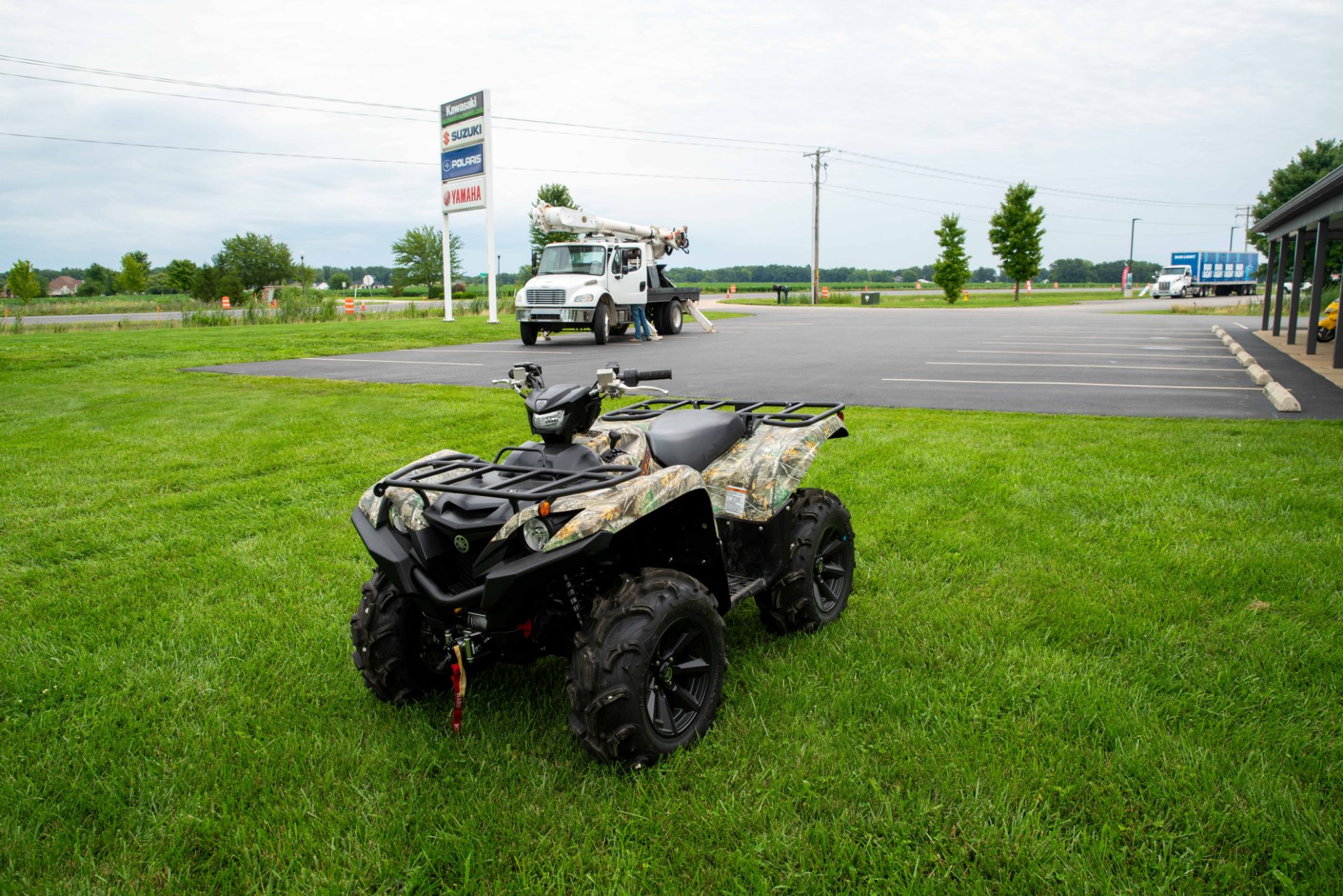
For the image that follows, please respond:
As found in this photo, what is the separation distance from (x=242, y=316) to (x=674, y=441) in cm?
3078

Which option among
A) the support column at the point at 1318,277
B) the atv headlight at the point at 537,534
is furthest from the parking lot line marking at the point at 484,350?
the atv headlight at the point at 537,534

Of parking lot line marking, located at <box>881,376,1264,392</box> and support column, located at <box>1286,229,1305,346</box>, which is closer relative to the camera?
parking lot line marking, located at <box>881,376,1264,392</box>

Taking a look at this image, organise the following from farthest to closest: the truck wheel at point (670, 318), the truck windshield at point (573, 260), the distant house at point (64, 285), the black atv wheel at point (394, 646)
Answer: the distant house at point (64, 285), the truck wheel at point (670, 318), the truck windshield at point (573, 260), the black atv wheel at point (394, 646)

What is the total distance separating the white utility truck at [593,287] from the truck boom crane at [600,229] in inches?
1.0

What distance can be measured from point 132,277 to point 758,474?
276 feet

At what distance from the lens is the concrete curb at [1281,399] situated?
356 inches

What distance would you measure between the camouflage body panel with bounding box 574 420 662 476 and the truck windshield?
17533mm

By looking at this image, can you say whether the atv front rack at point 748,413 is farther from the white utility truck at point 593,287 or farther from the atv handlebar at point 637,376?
the white utility truck at point 593,287

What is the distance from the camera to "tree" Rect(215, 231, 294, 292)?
63438 millimetres

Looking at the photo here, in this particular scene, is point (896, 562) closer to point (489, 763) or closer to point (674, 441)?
point (674, 441)

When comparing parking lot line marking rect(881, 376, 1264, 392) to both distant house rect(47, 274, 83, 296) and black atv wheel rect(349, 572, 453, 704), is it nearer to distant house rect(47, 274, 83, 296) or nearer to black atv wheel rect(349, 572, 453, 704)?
black atv wheel rect(349, 572, 453, 704)

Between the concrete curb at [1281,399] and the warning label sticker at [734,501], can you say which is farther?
the concrete curb at [1281,399]

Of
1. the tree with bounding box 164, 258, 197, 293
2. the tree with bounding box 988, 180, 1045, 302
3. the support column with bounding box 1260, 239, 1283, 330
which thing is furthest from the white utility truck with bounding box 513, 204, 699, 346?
the tree with bounding box 164, 258, 197, 293

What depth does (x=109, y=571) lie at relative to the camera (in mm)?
4598
